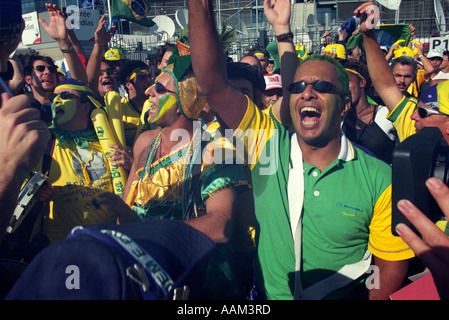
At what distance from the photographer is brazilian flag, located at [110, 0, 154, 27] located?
209 inches

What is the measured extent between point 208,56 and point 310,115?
30.9 inches

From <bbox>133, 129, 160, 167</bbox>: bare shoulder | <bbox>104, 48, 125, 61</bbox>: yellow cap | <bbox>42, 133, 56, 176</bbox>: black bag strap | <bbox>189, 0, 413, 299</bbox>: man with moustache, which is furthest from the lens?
<bbox>104, 48, 125, 61</bbox>: yellow cap

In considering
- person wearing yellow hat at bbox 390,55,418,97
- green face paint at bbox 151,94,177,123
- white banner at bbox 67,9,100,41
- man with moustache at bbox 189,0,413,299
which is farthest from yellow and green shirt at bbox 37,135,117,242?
white banner at bbox 67,9,100,41

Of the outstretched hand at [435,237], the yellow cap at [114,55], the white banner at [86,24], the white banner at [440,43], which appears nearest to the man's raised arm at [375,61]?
the outstretched hand at [435,237]

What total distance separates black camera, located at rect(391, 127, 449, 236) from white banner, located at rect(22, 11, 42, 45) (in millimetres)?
20749

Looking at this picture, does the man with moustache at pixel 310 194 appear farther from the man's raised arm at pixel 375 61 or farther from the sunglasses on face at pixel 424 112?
the man's raised arm at pixel 375 61

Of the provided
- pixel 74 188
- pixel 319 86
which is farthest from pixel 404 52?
pixel 74 188

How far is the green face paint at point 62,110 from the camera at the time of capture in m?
3.53

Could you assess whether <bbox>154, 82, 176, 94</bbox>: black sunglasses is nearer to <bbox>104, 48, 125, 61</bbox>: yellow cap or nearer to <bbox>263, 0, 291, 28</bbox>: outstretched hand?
<bbox>263, 0, 291, 28</bbox>: outstretched hand

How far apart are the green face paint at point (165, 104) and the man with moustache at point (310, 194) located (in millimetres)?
Answer: 833

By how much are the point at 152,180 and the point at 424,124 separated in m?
2.01

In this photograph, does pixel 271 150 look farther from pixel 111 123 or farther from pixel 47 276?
pixel 111 123

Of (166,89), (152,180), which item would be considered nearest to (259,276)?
(152,180)
